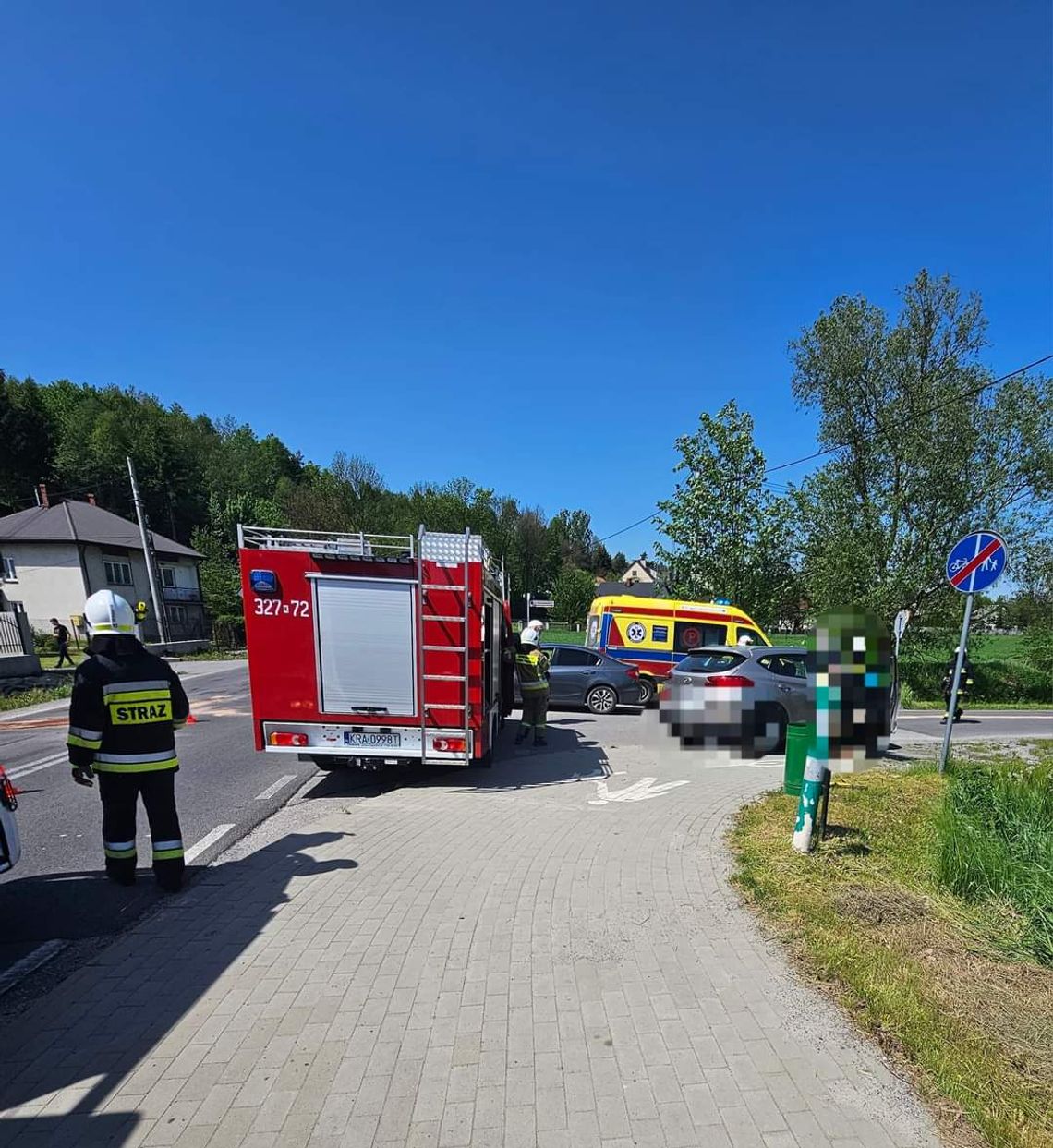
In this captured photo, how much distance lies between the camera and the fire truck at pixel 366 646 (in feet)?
19.0

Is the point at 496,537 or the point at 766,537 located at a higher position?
the point at 496,537

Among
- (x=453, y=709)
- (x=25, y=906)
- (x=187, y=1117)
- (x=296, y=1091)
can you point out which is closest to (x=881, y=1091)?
(x=296, y=1091)

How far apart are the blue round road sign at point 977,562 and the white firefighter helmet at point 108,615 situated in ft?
25.9

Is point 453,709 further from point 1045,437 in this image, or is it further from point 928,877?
point 1045,437

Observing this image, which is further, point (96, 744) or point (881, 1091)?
point (96, 744)

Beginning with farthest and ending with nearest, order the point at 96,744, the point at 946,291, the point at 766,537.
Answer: the point at 946,291 → the point at 766,537 → the point at 96,744

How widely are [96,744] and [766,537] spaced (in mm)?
16714

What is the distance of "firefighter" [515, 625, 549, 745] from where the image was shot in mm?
8227

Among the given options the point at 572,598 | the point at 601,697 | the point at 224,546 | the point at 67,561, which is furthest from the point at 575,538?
the point at 601,697

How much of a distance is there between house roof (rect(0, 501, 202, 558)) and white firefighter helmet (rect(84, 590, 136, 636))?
39.3 metres

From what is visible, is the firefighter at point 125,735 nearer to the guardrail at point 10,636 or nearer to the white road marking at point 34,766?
the white road marking at point 34,766

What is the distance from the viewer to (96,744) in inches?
146

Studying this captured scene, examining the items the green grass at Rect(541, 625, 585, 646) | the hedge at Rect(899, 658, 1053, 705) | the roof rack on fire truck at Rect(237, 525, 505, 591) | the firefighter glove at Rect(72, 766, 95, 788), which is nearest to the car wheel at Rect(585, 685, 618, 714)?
the roof rack on fire truck at Rect(237, 525, 505, 591)

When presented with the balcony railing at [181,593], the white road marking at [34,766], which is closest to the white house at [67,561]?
the balcony railing at [181,593]
